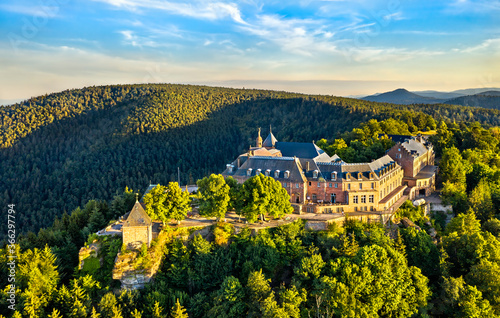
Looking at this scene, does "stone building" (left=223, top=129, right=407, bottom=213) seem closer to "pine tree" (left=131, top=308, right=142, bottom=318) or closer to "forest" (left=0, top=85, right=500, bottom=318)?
"forest" (left=0, top=85, right=500, bottom=318)

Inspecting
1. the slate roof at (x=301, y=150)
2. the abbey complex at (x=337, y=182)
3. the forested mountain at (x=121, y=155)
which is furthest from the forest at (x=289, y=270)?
the forested mountain at (x=121, y=155)

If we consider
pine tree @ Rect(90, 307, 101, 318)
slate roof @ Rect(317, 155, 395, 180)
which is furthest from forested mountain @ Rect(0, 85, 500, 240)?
pine tree @ Rect(90, 307, 101, 318)

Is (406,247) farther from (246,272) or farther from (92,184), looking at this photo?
(92,184)

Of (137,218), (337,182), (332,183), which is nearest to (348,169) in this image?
(337,182)

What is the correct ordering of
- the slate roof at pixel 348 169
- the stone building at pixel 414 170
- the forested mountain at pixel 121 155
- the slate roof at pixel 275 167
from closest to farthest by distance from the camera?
the slate roof at pixel 348 169, the slate roof at pixel 275 167, the stone building at pixel 414 170, the forested mountain at pixel 121 155

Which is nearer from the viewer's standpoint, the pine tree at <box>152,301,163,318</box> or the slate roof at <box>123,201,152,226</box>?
the pine tree at <box>152,301,163,318</box>

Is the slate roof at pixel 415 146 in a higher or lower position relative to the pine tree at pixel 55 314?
higher

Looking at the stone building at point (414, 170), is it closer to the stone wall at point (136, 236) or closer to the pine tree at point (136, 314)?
the stone wall at point (136, 236)
